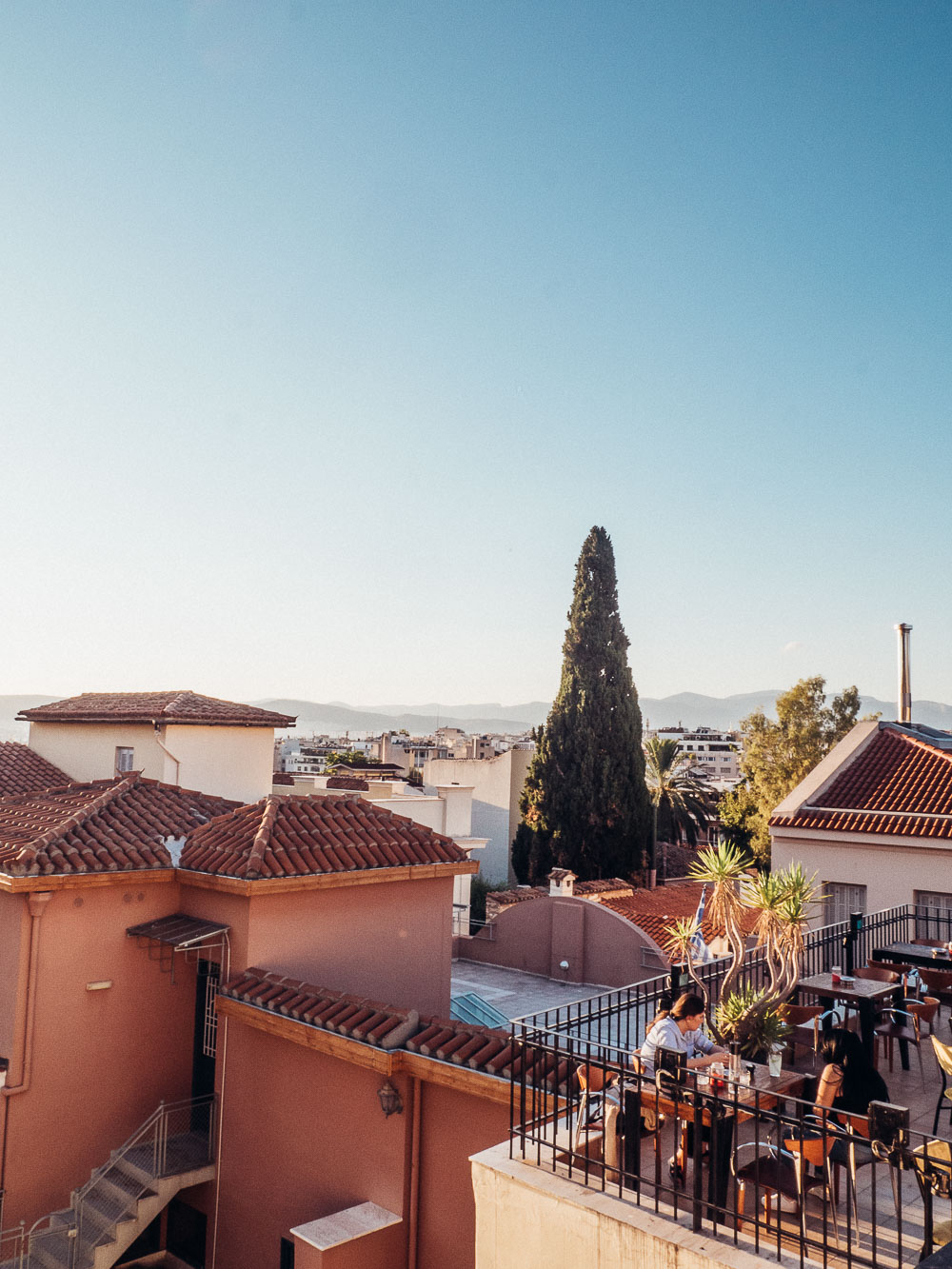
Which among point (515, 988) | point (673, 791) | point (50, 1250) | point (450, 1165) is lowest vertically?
point (50, 1250)

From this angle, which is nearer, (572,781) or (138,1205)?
(138,1205)

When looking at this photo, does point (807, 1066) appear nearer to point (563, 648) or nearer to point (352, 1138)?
point (352, 1138)

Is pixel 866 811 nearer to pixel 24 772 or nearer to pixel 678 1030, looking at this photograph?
pixel 678 1030

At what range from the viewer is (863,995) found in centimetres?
853

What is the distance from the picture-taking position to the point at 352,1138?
9.48 metres

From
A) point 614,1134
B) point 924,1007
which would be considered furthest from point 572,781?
point 614,1134

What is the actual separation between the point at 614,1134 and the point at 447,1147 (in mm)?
3412

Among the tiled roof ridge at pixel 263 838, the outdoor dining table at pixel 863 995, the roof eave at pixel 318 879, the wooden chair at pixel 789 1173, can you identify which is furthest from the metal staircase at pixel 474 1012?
the wooden chair at pixel 789 1173

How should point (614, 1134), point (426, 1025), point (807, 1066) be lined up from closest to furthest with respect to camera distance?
1. point (614, 1134)
2. point (807, 1066)
3. point (426, 1025)

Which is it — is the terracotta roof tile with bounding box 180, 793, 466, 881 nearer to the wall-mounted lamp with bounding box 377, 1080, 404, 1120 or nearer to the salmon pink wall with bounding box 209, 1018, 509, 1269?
the salmon pink wall with bounding box 209, 1018, 509, 1269

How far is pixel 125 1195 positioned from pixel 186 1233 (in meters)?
1.47

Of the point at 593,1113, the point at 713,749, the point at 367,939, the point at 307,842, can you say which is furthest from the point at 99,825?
the point at 713,749

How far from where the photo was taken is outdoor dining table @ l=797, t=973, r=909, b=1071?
812 cm

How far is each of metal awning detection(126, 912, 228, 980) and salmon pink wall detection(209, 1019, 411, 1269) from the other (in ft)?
3.49
